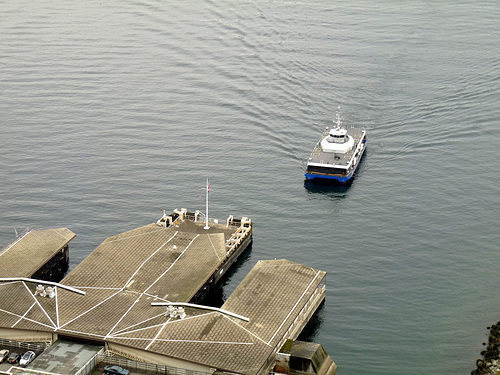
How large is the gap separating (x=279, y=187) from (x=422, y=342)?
195 feet

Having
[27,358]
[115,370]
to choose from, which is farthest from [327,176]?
[27,358]

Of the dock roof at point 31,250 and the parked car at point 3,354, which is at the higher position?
the dock roof at point 31,250

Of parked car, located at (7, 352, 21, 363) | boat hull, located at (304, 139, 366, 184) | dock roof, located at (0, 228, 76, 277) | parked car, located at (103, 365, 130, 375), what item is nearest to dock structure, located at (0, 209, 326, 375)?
parked car, located at (103, 365, 130, 375)

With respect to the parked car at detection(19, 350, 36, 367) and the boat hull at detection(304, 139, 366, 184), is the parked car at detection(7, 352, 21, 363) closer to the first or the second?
the parked car at detection(19, 350, 36, 367)

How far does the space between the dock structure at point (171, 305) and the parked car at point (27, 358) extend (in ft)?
13.4

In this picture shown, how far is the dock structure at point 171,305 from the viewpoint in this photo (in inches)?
5010

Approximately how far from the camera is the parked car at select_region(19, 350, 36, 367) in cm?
12669

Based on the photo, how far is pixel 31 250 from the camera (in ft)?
524

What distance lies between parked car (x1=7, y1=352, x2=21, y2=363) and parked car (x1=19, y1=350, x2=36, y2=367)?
45.6 inches

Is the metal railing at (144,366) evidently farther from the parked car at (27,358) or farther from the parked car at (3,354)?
the parked car at (3,354)

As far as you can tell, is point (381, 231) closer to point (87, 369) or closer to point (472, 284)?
point (472, 284)

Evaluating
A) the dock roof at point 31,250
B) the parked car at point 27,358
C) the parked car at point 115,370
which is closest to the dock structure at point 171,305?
the parked car at point 115,370

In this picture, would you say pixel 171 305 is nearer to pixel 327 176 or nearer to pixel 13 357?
pixel 13 357

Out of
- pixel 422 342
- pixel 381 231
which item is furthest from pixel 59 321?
pixel 381 231
